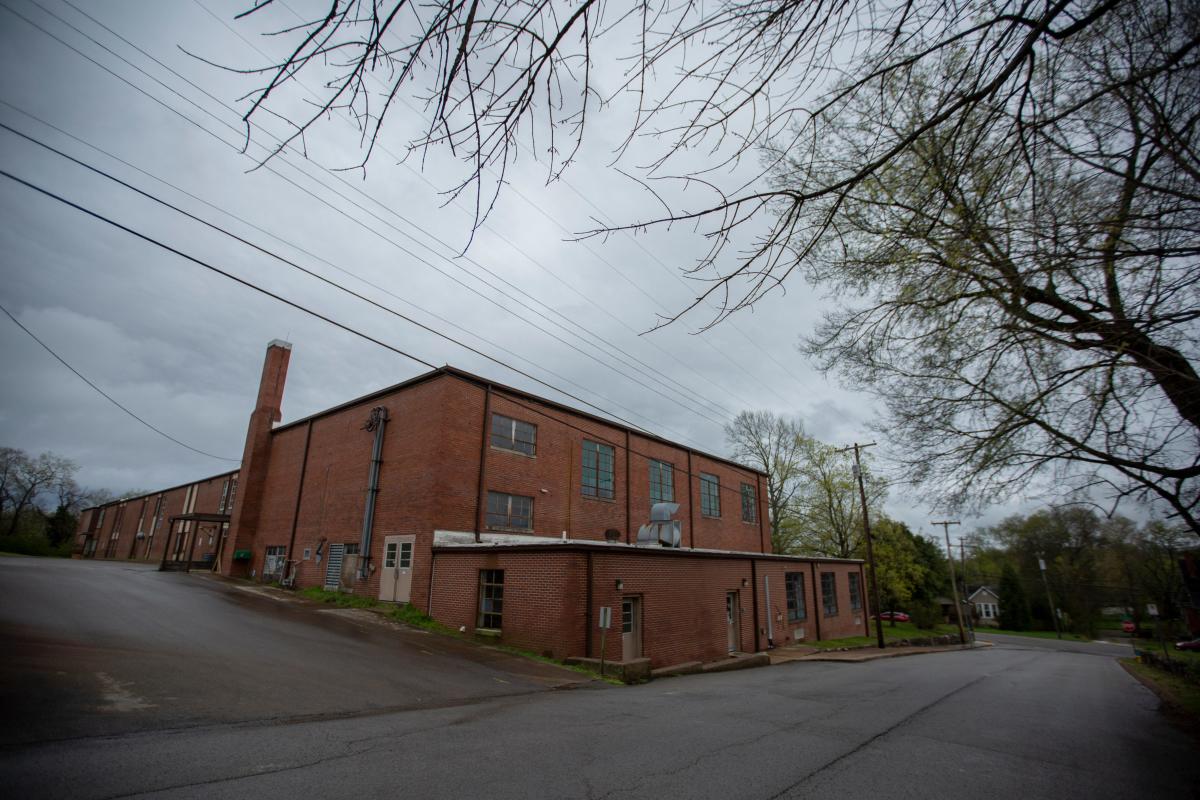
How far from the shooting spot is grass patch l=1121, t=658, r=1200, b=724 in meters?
10.6

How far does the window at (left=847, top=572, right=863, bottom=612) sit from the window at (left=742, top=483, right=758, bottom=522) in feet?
21.7

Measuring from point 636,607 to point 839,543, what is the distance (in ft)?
107

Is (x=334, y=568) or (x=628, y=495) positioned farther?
(x=628, y=495)

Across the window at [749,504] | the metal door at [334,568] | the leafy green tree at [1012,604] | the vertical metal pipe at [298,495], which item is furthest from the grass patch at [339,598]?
the leafy green tree at [1012,604]

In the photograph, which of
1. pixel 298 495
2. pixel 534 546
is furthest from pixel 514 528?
pixel 298 495

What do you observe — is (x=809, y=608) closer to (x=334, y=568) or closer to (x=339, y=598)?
(x=339, y=598)

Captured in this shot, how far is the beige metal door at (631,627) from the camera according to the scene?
49.8 feet

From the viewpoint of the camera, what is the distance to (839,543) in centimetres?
4294

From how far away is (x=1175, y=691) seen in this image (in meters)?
13.6

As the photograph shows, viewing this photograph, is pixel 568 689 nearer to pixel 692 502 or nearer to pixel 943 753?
Answer: pixel 943 753

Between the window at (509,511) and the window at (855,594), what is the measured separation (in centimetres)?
2237

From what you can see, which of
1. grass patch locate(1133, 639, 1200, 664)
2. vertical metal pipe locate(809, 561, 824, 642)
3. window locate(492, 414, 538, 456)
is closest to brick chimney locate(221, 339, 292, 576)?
window locate(492, 414, 538, 456)

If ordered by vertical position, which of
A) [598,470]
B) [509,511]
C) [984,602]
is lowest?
[984,602]

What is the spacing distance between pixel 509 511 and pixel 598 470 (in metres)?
5.59
